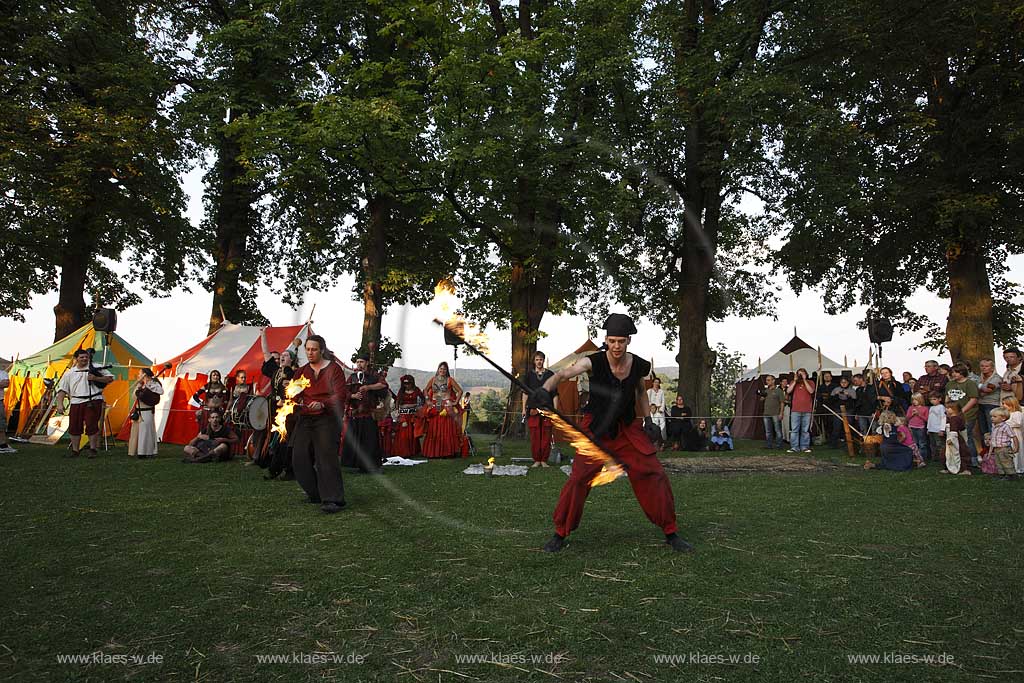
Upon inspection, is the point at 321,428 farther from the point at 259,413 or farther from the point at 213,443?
the point at 213,443

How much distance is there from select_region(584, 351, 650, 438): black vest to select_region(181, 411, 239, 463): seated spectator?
10.0m

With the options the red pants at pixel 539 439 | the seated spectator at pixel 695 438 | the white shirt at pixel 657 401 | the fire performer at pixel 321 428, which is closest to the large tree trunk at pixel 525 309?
the white shirt at pixel 657 401

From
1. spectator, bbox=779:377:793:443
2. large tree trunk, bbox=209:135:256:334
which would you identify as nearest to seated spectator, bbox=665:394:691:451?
spectator, bbox=779:377:793:443

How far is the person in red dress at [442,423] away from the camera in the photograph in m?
15.4

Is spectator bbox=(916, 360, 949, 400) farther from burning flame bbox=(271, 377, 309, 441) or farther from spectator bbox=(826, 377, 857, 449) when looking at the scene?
burning flame bbox=(271, 377, 309, 441)

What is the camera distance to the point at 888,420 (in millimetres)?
12820

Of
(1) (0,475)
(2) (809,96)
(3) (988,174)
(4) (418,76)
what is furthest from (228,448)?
(3) (988,174)

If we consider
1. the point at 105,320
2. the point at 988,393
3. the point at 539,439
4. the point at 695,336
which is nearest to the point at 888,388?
the point at 988,393

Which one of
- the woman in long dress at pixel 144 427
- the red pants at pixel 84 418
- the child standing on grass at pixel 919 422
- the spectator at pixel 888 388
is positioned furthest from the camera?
the spectator at pixel 888 388

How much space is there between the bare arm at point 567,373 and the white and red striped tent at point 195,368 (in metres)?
13.2

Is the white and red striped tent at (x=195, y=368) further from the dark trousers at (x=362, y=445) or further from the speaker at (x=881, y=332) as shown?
the speaker at (x=881, y=332)

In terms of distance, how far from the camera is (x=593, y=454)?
562cm

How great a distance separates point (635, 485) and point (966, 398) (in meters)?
9.58

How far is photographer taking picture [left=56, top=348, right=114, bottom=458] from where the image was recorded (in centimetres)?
1323
